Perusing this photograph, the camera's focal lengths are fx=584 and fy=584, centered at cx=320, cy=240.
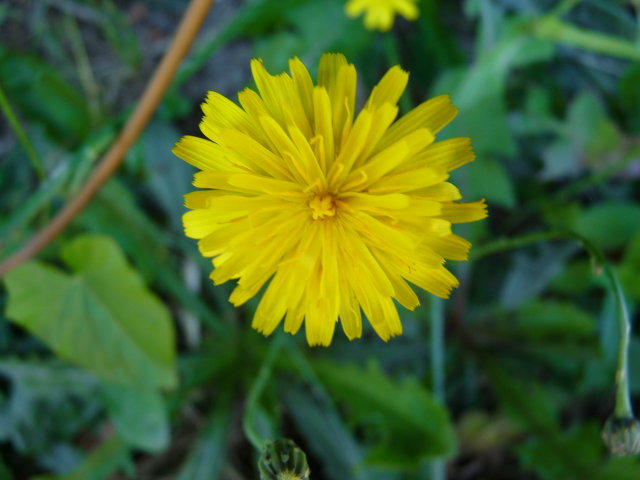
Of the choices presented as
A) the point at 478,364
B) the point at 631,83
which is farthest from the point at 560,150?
the point at 478,364

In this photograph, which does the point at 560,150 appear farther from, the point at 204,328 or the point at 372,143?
the point at 204,328

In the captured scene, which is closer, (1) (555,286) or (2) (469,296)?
(1) (555,286)

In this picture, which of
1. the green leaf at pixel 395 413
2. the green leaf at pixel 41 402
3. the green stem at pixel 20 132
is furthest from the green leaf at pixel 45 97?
the green leaf at pixel 395 413

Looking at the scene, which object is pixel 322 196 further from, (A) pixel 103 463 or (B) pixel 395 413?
(A) pixel 103 463

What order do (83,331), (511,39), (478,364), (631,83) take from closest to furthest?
(83,331), (511,39), (631,83), (478,364)

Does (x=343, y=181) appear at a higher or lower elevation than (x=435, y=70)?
lower

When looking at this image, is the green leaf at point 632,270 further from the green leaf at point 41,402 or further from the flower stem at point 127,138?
the green leaf at point 41,402

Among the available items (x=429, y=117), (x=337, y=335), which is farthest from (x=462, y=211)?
(x=337, y=335)
